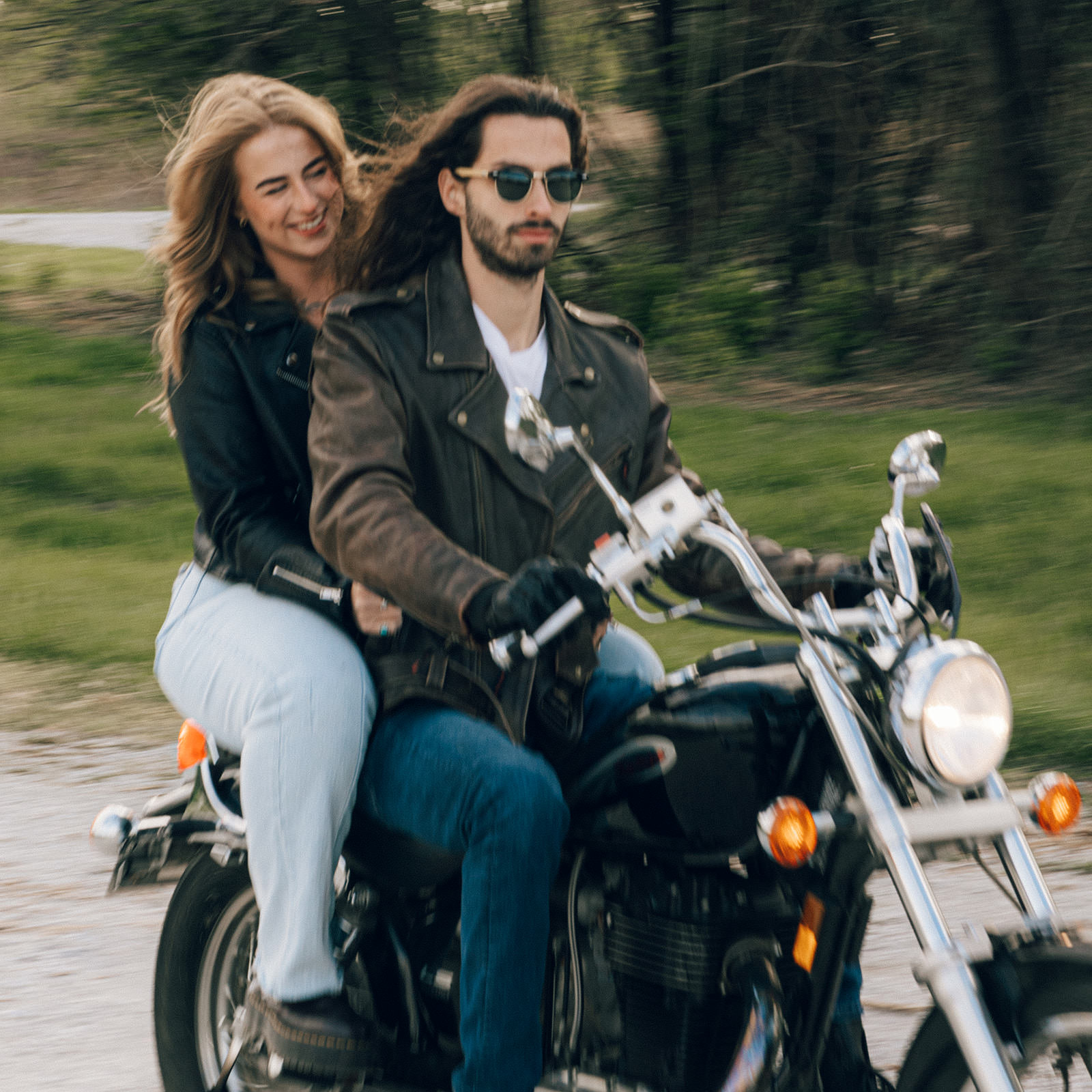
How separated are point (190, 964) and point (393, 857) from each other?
595 mm

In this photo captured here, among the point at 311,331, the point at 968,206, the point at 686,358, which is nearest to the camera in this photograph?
the point at 311,331

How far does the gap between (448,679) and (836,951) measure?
0.71 metres

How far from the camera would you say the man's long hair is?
2.67 m

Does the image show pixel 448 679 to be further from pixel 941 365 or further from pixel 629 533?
pixel 941 365

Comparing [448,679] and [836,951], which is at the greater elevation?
[448,679]

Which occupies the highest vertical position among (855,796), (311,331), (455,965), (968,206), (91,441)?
(311,331)

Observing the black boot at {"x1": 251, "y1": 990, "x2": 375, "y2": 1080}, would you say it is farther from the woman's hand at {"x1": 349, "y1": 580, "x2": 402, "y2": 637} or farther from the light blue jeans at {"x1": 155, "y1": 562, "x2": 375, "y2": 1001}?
the woman's hand at {"x1": 349, "y1": 580, "x2": 402, "y2": 637}

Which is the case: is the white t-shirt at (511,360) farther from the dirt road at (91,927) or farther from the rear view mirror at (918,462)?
the dirt road at (91,927)

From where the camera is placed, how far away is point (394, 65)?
1103 cm

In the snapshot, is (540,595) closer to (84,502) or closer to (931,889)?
(931,889)

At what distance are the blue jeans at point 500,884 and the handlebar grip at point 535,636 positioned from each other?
258mm

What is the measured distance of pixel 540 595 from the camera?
6.67ft

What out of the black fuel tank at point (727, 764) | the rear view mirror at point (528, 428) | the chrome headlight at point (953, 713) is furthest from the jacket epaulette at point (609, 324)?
the chrome headlight at point (953, 713)

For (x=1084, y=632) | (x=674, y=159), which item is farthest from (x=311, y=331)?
(x=674, y=159)
